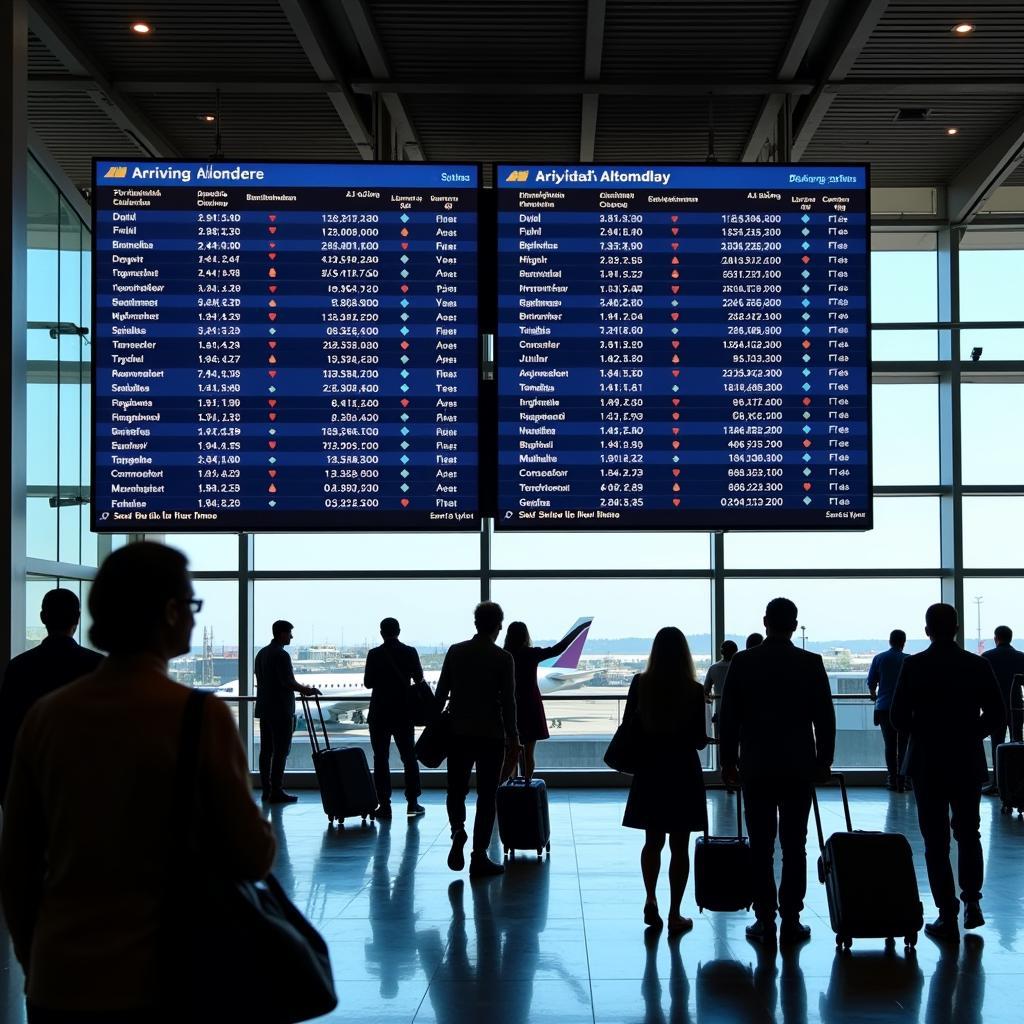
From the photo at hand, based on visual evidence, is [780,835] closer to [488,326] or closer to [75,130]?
[488,326]

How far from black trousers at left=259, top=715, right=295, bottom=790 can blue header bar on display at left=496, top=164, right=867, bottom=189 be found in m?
6.24

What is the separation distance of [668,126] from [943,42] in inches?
104

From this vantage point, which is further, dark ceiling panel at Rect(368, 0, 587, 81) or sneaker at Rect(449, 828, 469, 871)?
dark ceiling panel at Rect(368, 0, 587, 81)

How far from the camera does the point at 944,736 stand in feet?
21.0

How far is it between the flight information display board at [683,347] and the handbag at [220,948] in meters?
5.40

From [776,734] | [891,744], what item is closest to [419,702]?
[891,744]

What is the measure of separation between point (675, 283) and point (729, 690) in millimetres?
2826

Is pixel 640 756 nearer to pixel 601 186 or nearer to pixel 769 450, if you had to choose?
pixel 769 450

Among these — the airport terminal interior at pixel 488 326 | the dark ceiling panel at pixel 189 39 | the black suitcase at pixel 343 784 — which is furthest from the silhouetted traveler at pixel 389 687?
the dark ceiling panel at pixel 189 39

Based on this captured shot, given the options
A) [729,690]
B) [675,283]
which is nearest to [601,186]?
[675,283]

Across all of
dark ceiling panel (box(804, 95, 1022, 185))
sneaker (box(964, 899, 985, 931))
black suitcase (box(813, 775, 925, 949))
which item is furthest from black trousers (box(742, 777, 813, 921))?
dark ceiling panel (box(804, 95, 1022, 185))

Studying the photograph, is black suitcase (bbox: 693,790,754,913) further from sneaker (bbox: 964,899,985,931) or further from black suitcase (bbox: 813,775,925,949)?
sneaker (bbox: 964,899,985,931)

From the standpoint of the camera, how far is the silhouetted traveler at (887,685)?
1264 centimetres

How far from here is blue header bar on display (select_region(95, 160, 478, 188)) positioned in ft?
25.7
